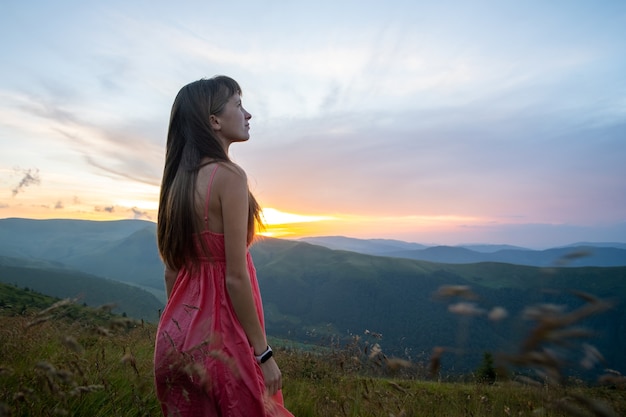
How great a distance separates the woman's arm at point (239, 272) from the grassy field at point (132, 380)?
63 centimetres

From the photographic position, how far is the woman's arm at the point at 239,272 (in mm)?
2391

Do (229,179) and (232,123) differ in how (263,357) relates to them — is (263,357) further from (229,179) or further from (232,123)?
(232,123)

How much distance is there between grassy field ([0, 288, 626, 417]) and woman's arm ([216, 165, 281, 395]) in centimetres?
63

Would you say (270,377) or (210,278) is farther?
(210,278)

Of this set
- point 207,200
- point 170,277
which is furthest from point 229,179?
point 170,277

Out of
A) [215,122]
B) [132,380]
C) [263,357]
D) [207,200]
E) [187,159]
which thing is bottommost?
[132,380]

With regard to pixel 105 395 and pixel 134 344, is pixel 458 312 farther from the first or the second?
pixel 134 344

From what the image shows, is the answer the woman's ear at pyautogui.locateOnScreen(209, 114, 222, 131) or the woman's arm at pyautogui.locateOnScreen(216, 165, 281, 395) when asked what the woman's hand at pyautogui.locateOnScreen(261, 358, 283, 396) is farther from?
the woman's ear at pyautogui.locateOnScreen(209, 114, 222, 131)

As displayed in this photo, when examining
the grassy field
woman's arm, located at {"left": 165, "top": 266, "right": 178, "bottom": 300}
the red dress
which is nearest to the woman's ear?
the red dress

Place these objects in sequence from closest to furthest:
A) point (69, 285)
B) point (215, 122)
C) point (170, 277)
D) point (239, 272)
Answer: point (239, 272) < point (215, 122) < point (170, 277) < point (69, 285)

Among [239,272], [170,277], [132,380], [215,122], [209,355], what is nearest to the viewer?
[209,355]

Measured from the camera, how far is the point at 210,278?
2.55 meters

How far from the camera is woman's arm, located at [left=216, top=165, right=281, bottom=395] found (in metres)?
2.39

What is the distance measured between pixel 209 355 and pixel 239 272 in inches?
19.7
